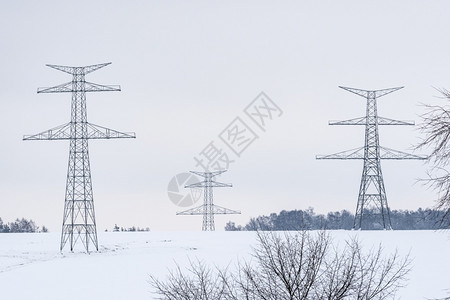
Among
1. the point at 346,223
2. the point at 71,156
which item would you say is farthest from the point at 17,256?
the point at 346,223

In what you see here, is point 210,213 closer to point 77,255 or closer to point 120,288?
point 77,255

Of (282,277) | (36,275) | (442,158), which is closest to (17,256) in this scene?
(36,275)

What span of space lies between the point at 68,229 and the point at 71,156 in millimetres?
7261

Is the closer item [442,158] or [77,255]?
[442,158]

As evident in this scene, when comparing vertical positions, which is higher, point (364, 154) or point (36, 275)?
point (364, 154)

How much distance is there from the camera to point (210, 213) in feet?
312

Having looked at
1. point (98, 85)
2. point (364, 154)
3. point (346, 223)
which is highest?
point (98, 85)

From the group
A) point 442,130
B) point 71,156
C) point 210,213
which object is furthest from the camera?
point 210,213

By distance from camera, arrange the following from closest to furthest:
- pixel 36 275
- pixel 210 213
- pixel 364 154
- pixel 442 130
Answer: pixel 442 130
pixel 36 275
pixel 364 154
pixel 210 213

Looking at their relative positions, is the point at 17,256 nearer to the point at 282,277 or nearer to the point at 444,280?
the point at 444,280

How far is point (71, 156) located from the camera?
61000mm

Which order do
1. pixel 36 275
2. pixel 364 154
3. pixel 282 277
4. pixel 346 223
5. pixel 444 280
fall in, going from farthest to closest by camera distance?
1. pixel 346 223
2. pixel 364 154
3. pixel 36 275
4. pixel 444 280
5. pixel 282 277

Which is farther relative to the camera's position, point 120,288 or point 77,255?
point 77,255

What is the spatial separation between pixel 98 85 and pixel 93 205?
12.0 m
